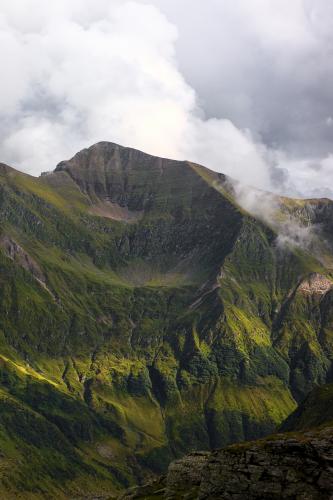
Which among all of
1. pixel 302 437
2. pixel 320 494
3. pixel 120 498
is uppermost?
pixel 302 437

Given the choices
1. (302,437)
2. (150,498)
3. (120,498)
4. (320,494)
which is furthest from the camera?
(120,498)

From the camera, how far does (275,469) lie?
3494 inches

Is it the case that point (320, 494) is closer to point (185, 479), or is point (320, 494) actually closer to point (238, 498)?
point (238, 498)

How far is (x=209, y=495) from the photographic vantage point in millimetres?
95250

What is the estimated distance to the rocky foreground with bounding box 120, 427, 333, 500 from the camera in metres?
84.9

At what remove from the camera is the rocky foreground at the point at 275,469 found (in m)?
84.9

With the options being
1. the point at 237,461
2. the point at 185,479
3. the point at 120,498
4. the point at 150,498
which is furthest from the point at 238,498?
the point at 120,498

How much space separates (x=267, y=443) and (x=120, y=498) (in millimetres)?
115425

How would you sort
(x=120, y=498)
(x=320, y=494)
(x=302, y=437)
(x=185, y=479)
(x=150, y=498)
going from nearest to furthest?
(x=320, y=494), (x=302, y=437), (x=185, y=479), (x=150, y=498), (x=120, y=498)

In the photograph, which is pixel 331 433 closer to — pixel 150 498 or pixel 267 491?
pixel 267 491

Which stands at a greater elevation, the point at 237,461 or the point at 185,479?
the point at 237,461

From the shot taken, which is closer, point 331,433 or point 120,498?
point 331,433

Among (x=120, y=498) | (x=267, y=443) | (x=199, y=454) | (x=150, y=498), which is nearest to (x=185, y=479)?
(x=199, y=454)

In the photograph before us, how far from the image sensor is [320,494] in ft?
274
